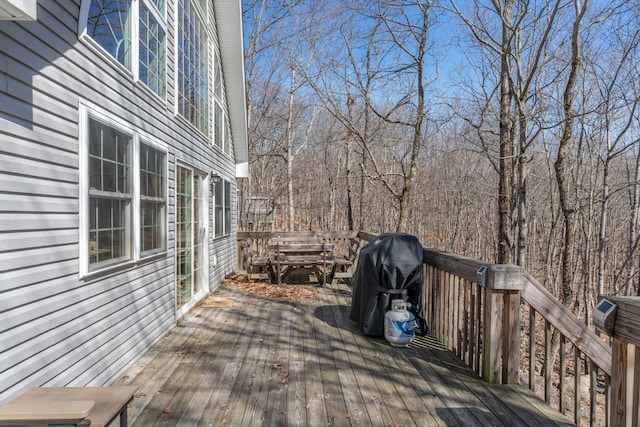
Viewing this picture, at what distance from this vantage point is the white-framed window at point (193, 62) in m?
5.23

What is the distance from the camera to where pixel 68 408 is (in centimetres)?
165

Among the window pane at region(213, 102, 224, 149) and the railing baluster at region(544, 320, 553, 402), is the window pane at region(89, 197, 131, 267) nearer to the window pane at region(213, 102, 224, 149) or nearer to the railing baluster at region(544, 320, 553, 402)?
the railing baluster at region(544, 320, 553, 402)

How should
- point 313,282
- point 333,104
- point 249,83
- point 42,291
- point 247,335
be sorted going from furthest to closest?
point 249,83 < point 333,104 < point 313,282 < point 247,335 < point 42,291

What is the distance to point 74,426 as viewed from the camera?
1602 millimetres

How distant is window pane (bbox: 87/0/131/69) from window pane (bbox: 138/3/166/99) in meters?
0.32

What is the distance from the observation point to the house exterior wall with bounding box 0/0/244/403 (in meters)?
2.05

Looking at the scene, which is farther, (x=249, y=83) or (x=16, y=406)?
(x=249, y=83)

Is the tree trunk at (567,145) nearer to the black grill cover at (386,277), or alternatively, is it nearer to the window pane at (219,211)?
the black grill cover at (386,277)

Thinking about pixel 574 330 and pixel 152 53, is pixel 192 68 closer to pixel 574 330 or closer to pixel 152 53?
pixel 152 53

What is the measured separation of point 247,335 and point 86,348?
1901 mm

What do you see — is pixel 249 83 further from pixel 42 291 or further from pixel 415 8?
pixel 42 291

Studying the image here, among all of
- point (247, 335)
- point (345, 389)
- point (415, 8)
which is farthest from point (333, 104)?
point (345, 389)

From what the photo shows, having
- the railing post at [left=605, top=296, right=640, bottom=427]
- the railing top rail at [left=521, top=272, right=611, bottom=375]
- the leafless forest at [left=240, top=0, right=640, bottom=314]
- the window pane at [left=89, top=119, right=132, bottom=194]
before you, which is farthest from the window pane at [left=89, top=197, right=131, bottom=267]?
the leafless forest at [left=240, top=0, right=640, bottom=314]

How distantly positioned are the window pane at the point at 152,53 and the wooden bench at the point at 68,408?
3.03m
